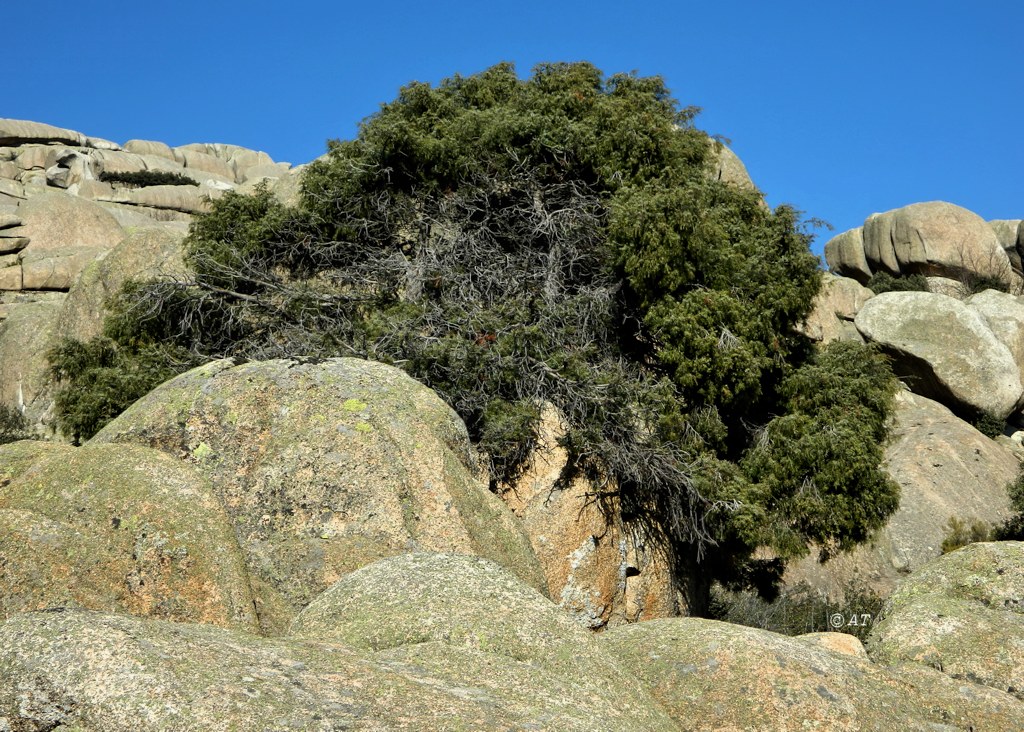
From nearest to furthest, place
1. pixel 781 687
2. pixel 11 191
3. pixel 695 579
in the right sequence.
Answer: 1. pixel 781 687
2. pixel 695 579
3. pixel 11 191

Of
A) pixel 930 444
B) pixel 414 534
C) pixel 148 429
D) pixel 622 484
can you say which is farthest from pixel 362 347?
pixel 930 444

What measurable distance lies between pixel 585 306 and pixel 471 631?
9.73 meters

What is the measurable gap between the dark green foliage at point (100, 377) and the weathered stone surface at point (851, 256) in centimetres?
3370

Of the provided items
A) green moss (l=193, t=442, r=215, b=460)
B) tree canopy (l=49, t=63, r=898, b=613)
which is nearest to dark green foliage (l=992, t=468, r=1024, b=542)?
tree canopy (l=49, t=63, r=898, b=613)

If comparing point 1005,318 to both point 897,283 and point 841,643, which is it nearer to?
point 897,283

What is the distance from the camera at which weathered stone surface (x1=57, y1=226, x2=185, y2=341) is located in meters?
15.8

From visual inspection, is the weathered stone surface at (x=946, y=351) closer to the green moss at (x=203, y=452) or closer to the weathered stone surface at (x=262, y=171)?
the green moss at (x=203, y=452)

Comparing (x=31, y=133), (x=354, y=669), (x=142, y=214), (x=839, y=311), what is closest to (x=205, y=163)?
(x=31, y=133)

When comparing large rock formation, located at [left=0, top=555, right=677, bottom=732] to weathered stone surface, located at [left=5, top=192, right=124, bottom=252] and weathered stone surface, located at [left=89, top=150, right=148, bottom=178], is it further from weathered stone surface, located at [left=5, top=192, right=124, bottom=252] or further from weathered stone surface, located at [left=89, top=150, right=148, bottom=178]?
weathered stone surface, located at [left=89, top=150, right=148, bottom=178]

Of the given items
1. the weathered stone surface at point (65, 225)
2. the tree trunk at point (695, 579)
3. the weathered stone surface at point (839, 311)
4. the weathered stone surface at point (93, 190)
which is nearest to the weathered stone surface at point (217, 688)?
the tree trunk at point (695, 579)

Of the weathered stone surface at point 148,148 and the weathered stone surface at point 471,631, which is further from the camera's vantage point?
the weathered stone surface at point 148,148

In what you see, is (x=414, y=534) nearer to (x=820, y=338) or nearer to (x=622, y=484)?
(x=622, y=484)

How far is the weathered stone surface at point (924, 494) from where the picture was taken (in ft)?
66.1

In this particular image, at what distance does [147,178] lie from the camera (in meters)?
60.8
